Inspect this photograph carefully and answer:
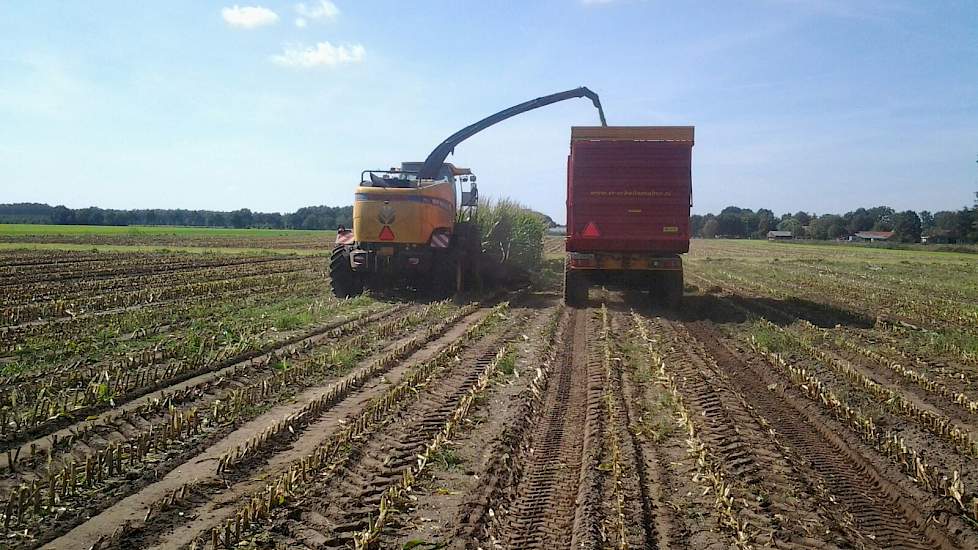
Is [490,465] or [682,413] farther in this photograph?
[682,413]

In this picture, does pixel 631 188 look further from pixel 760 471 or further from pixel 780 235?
pixel 780 235

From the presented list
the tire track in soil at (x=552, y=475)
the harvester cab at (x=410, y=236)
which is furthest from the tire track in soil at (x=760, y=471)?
the harvester cab at (x=410, y=236)

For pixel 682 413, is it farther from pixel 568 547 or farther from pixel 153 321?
pixel 153 321

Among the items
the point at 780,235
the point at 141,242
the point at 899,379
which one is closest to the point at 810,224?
the point at 780,235

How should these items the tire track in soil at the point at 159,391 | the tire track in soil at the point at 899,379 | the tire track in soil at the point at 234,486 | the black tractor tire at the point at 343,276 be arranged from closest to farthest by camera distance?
the tire track in soil at the point at 234,486
the tire track in soil at the point at 159,391
the tire track in soil at the point at 899,379
the black tractor tire at the point at 343,276

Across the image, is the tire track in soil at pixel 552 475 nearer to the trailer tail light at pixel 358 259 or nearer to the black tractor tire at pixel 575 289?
the black tractor tire at pixel 575 289

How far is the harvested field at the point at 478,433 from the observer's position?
3992mm

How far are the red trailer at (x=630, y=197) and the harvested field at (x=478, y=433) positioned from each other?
2.22 metres

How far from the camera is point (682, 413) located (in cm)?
602

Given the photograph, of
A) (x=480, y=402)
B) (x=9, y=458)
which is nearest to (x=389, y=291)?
(x=480, y=402)

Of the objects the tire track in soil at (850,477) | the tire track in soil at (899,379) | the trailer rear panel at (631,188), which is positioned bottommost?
the tire track in soil at (850,477)

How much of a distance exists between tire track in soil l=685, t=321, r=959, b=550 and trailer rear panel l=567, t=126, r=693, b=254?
6024mm

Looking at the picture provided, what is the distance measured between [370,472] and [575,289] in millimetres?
9696

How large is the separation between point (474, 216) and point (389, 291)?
10.3 feet
